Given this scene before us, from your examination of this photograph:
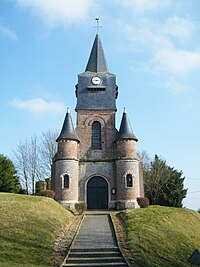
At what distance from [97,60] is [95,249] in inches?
1015

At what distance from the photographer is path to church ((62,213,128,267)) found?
12.4m

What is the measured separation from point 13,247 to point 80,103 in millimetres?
20669

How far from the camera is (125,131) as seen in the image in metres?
30.4

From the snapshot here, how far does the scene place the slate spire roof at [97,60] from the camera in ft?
115

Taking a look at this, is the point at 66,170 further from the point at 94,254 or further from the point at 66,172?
the point at 94,254

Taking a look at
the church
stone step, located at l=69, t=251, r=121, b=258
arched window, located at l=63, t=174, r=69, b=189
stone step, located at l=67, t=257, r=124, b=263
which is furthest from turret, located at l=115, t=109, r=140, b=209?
stone step, located at l=67, t=257, r=124, b=263

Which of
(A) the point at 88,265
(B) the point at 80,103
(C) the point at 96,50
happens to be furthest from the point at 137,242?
(C) the point at 96,50

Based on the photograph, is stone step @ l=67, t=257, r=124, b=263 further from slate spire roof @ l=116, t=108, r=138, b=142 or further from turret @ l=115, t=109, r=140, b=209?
slate spire roof @ l=116, t=108, r=138, b=142

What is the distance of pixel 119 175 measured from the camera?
29.0 metres

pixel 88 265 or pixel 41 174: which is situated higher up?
pixel 41 174

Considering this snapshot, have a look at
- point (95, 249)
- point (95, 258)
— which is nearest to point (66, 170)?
point (95, 249)

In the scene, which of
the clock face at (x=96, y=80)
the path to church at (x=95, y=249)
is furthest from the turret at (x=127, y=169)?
the path to church at (x=95, y=249)

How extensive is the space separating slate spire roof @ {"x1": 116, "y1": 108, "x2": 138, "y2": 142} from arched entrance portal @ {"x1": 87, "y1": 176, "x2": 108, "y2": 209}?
4.45 metres

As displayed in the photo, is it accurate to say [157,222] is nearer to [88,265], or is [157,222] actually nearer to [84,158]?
[88,265]
